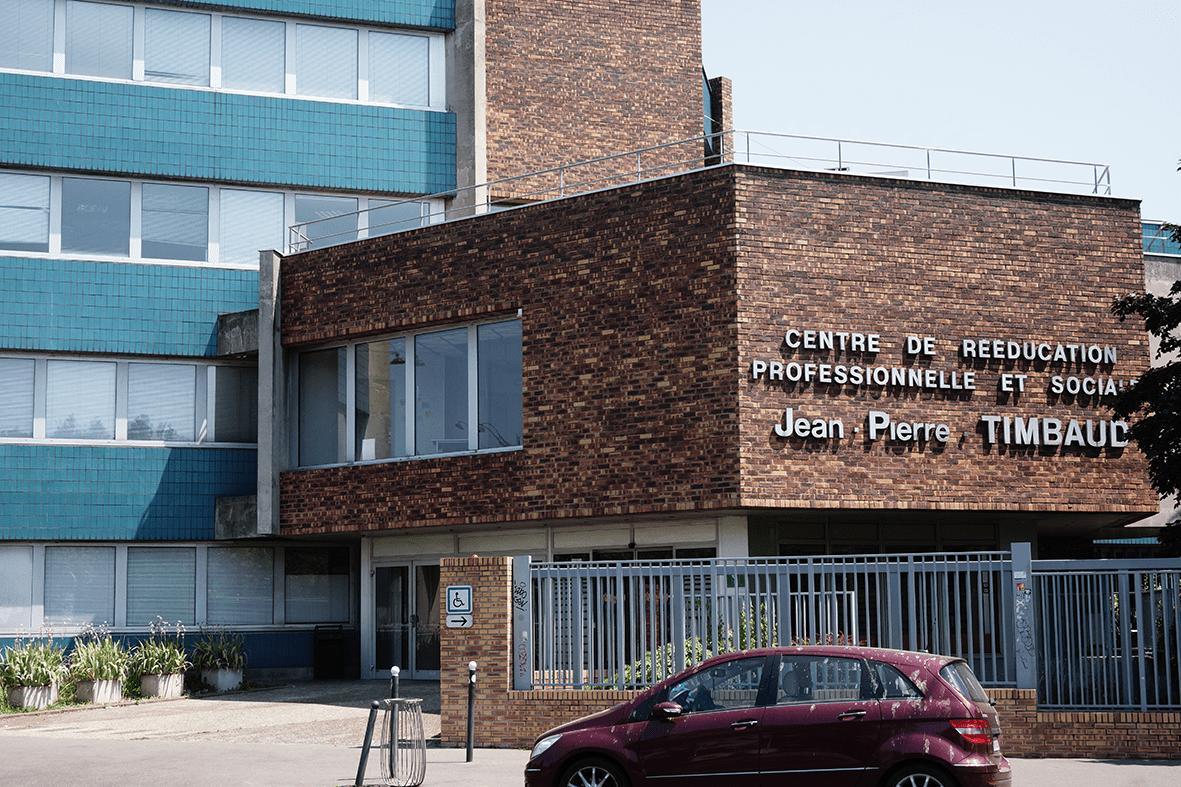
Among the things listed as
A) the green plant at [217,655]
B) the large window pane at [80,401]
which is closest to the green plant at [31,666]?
the green plant at [217,655]

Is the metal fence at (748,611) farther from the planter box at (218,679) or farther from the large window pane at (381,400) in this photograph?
the planter box at (218,679)

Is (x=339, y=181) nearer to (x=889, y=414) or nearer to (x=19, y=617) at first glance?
(x=19, y=617)

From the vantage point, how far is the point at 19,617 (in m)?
24.1

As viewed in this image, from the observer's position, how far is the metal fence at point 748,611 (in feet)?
48.3

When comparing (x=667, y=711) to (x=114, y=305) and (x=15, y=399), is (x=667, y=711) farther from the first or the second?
(x=15, y=399)

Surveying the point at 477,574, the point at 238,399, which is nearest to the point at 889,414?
the point at 477,574

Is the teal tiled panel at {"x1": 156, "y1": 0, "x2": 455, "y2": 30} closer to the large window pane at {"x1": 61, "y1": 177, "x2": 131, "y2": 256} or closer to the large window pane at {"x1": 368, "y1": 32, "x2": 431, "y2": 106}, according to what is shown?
the large window pane at {"x1": 368, "y1": 32, "x2": 431, "y2": 106}

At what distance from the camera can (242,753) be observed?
48.9 ft

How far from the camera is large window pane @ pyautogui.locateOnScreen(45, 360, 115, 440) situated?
80.8ft

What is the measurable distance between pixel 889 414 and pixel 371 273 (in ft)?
30.9

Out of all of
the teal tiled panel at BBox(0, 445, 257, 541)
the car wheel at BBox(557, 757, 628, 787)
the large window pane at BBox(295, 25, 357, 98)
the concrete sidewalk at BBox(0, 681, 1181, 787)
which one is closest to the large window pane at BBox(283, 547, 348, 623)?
the teal tiled panel at BBox(0, 445, 257, 541)

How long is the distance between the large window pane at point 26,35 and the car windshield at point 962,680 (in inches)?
867

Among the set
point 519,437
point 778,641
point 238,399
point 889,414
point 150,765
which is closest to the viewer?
point 150,765

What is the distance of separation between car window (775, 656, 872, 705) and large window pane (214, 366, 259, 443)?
56.3 ft
